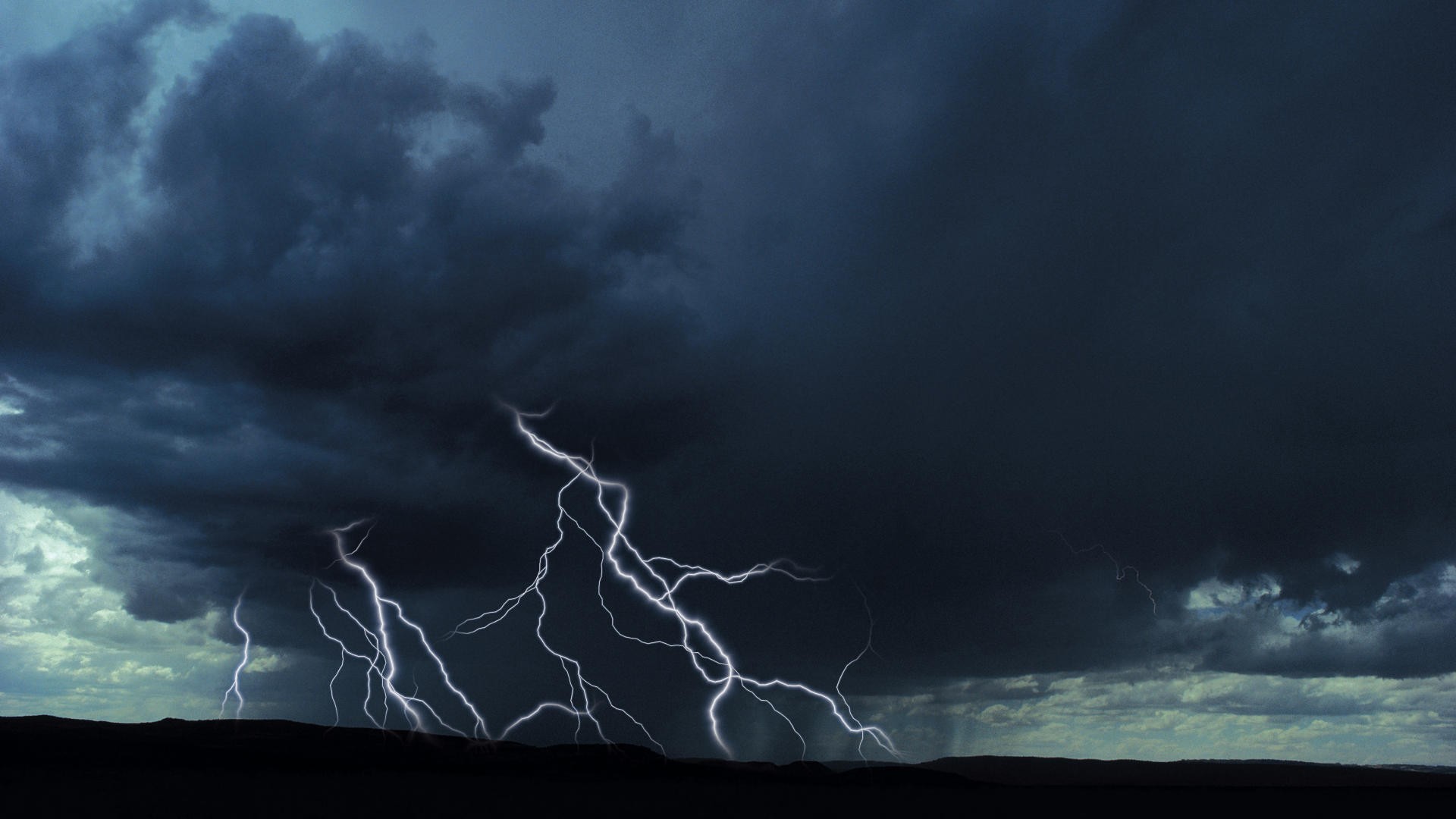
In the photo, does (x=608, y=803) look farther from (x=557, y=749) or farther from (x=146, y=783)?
(x=557, y=749)

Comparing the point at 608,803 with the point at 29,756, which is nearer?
the point at 608,803

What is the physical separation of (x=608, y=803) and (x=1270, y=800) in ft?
98.8

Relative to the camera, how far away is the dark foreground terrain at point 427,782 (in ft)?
81.4

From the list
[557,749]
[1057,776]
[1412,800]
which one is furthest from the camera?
[1057,776]

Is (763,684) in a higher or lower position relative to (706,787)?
higher

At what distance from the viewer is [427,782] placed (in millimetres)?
35875

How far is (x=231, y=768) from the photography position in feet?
136

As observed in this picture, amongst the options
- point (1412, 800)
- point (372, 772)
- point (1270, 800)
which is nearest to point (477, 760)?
point (372, 772)

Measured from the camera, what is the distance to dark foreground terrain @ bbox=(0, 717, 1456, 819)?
24812 mm

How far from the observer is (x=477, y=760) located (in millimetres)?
56969

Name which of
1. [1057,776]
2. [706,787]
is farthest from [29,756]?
[1057,776]

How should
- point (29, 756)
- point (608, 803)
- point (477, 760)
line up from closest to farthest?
point (608, 803)
point (29, 756)
point (477, 760)

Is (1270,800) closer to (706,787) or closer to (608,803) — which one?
(706,787)

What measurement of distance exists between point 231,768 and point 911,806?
29640 millimetres
